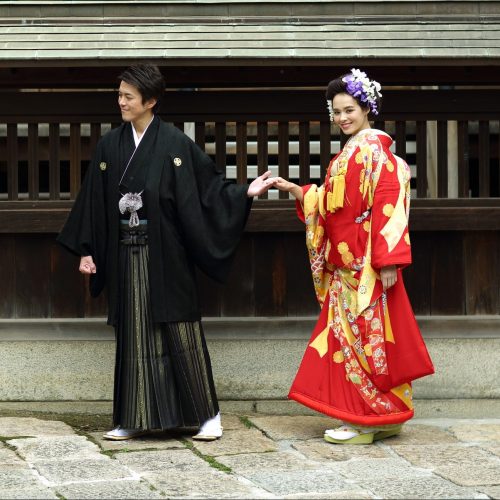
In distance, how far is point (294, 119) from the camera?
690 centimetres

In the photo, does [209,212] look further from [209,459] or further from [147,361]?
[209,459]

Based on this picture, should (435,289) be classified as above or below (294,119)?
below

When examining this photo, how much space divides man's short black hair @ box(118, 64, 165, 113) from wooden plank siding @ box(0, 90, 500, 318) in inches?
34.1

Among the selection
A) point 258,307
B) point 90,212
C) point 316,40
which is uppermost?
point 316,40

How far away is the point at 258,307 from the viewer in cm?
690

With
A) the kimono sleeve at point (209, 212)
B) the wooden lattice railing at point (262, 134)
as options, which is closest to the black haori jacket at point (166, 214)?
the kimono sleeve at point (209, 212)

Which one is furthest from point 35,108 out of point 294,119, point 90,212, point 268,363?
point 268,363

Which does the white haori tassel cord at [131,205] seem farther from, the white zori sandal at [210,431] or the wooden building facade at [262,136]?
the white zori sandal at [210,431]

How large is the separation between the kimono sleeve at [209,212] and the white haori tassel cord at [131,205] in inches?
8.3

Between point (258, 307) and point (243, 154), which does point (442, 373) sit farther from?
point (243, 154)

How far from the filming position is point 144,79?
19.5 feet

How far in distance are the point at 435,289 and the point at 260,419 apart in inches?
53.6

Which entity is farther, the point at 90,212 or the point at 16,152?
the point at 16,152

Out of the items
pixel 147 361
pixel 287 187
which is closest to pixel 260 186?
pixel 287 187
